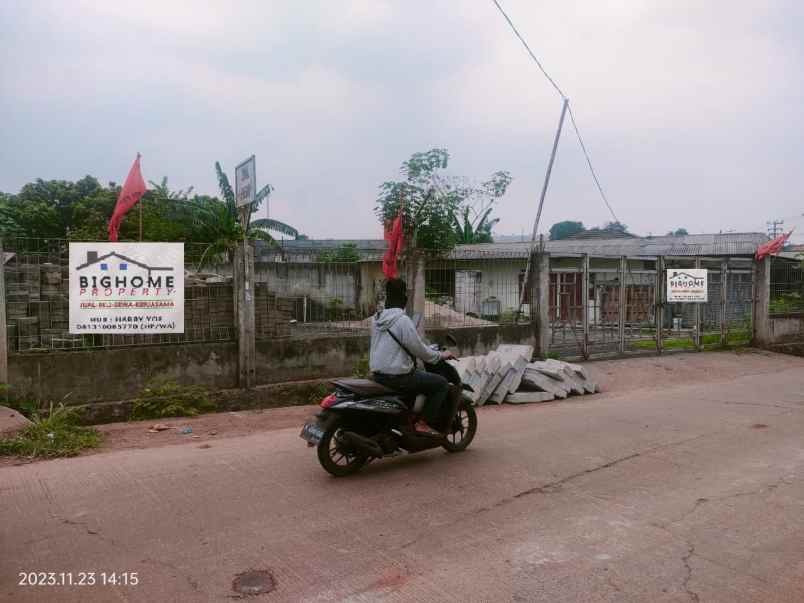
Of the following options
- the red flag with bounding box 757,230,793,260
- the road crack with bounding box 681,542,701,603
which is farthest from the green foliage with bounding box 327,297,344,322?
the red flag with bounding box 757,230,793,260

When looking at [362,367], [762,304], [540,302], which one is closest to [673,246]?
[762,304]

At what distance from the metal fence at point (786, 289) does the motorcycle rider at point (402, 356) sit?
1506 cm

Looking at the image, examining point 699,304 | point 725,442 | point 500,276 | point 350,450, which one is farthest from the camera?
point 699,304

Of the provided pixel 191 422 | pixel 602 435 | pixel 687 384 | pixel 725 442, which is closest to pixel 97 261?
pixel 191 422

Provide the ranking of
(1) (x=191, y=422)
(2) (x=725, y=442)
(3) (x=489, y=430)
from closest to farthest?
(2) (x=725, y=442) < (3) (x=489, y=430) < (1) (x=191, y=422)

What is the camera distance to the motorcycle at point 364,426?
5488mm

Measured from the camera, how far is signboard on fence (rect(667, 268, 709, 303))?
1534 centimetres

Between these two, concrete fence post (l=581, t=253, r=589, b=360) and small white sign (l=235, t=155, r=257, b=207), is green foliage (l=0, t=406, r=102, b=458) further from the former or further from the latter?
concrete fence post (l=581, t=253, r=589, b=360)

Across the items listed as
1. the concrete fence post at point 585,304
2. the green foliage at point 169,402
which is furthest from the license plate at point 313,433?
the concrete fence post at point 585,304

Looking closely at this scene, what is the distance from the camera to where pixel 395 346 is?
576 cm

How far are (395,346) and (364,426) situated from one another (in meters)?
0.76

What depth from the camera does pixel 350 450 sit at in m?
5.60

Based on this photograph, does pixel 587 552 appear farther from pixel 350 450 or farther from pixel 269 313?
pixel 269 313

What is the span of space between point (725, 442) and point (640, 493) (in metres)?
2.43
